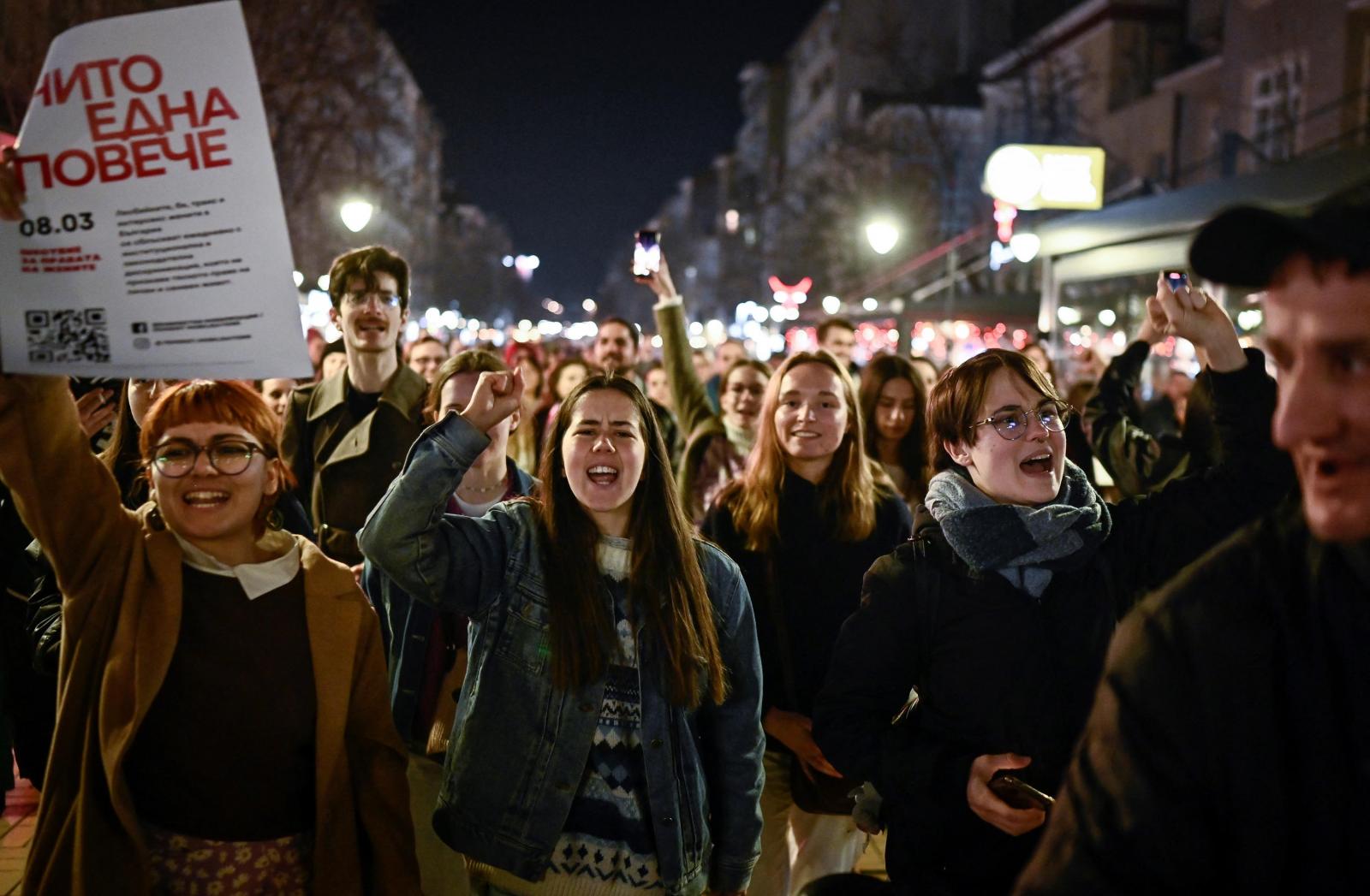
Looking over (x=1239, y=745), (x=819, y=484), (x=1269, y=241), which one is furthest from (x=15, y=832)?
(x=1269, y=241)

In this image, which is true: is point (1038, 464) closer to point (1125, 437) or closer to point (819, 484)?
point (819, 484)

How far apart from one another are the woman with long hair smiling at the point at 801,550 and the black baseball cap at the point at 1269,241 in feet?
9.88

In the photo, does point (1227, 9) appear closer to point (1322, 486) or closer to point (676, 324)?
point (676, 324)

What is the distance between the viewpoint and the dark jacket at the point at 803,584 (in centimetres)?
430

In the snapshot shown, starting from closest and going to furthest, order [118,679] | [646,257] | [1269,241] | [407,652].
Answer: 1. [1269,241]
2. [118,679]
3. [407,652]
4. [646,257]

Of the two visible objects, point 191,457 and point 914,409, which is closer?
point 191,457

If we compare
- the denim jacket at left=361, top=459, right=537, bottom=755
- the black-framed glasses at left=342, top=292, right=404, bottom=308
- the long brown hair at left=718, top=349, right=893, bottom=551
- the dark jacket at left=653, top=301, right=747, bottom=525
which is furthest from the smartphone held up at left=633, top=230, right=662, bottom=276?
the denim jacket at left=361, top=459, right=537, bottom=755

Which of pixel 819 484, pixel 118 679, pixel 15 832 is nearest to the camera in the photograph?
pixel 118 679

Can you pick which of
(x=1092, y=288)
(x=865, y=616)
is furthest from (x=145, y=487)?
(x=1092, y=288)

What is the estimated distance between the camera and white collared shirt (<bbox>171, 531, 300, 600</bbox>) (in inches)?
111

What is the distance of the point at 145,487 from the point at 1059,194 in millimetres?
17716

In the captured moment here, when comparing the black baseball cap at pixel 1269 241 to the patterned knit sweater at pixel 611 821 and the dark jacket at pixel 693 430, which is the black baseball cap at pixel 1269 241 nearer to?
the patterned knit sweater at pixel 611 821

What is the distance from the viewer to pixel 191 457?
9.35 ft

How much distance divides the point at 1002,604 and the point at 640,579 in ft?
3.19
